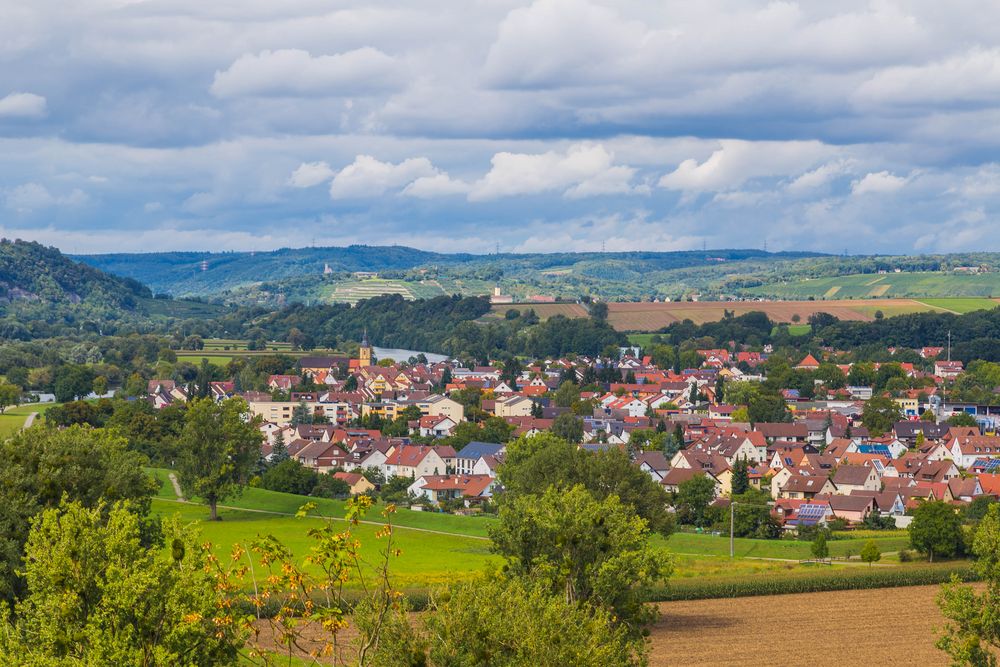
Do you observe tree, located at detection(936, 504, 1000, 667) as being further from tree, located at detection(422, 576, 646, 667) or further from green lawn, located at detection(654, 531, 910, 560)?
green lawn, located at detection(654, 531, 910, 560)

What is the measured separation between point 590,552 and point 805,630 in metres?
8.39

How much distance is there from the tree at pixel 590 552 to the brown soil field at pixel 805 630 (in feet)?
4.63

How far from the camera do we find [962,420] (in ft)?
343

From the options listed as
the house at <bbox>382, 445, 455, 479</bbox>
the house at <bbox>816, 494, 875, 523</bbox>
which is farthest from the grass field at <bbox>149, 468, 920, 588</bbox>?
the house at <bbox>382, 445, 455, 479</bbox>

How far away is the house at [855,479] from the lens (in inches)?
2970

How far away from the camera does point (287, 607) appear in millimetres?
15922

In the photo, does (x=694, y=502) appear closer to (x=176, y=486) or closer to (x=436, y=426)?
(x=176, y=486)

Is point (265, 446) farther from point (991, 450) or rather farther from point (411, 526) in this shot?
point (991, 450)

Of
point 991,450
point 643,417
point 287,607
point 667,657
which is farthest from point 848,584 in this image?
point 643,417

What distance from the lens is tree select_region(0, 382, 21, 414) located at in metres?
104

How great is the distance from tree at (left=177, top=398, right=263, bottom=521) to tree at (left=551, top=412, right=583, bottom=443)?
3662 centimetres

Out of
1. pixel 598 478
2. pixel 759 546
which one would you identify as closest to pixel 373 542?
pixel 598 478

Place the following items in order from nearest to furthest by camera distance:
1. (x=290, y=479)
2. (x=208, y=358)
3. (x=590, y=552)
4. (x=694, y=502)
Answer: (x=590, y=552), (x=694, y=502), (x=290, y=479), (x=208, y=358)

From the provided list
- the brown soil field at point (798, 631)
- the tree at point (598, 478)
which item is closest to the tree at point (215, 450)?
the tree at point (598, 478)
